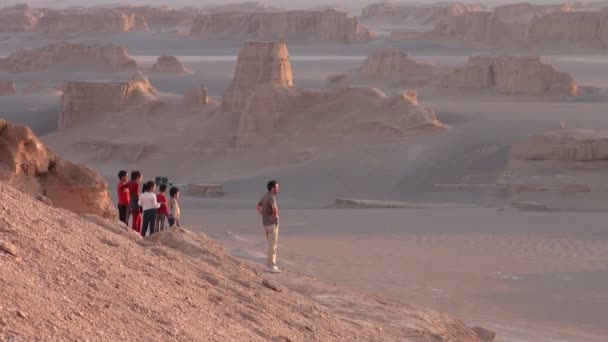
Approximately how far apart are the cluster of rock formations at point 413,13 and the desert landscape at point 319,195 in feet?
124

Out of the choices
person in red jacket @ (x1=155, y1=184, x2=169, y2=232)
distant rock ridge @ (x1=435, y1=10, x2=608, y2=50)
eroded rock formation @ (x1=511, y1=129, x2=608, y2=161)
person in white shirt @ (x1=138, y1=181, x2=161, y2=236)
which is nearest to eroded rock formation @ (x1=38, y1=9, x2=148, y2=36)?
distant rock ridge @ (x1=435, y1=10, x2=608, y2=50)

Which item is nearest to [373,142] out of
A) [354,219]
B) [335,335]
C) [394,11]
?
[354,219]

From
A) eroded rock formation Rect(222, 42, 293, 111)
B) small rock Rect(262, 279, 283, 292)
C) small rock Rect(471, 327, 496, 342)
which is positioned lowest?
small rock Rect(471, 327, 496, 342)

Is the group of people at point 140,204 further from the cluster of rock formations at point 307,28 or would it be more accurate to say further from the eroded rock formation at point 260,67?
the cluster of rock formations at point 307,28

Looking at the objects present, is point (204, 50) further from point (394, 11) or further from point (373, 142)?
point (373, 142)

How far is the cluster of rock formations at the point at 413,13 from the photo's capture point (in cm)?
10806

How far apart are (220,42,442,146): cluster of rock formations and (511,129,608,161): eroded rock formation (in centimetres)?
431

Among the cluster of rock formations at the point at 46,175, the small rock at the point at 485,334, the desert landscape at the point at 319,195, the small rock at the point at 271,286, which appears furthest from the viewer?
the cluster of rock formations at the point at 46,175

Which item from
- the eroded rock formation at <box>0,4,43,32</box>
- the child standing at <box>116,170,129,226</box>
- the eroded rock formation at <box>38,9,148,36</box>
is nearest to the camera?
the child standing at <box>116,170,129,226</box>

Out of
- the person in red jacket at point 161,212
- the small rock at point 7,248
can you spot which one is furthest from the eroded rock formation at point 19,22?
the small rock at point 7,248

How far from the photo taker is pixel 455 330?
9.91m

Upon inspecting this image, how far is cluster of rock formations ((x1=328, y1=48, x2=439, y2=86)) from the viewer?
5053 cm

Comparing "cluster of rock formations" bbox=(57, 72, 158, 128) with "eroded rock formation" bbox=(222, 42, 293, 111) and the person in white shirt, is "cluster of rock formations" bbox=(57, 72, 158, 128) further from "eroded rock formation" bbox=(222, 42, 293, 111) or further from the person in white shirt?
the person in white shirt

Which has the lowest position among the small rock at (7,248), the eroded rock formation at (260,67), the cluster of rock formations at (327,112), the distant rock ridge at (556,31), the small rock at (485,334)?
the small rock at (485,334)
